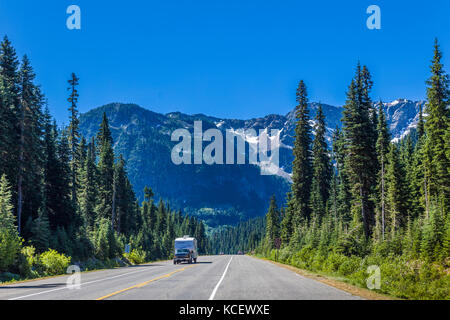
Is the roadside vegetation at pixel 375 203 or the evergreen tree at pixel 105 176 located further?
the evergreen tree at pixel 105 176

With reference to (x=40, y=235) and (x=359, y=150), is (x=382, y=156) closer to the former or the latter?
(x=359, y=150)

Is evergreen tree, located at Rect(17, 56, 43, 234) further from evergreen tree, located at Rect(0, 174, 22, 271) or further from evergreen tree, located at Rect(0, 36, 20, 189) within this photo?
evergreen tree, located at Rect(0, 174, 22, 271)

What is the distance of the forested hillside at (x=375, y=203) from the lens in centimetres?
2291

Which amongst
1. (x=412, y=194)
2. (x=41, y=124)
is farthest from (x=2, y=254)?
(x=412, y=194)

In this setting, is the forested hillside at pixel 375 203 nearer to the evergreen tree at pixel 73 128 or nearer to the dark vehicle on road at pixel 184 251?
the dark vehicle on road at pixel 184 251

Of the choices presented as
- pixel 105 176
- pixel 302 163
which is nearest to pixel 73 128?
pixel 105 176

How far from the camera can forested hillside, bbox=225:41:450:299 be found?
75.2ft

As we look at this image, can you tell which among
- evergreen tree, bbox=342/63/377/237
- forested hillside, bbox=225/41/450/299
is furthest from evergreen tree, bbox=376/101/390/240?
evergreen tree, bbox=342/63/377/237

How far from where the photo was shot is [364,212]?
148ft

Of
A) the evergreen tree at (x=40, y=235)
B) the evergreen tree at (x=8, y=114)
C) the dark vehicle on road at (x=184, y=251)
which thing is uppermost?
the evergreen tree at (x=8, y=114)

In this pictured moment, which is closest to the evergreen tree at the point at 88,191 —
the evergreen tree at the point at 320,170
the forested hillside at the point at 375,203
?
the forested hillside at the point at 375,203

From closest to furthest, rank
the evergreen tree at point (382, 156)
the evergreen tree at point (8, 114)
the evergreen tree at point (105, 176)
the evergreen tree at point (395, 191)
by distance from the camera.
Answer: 1. the evergreen tree at point (8, 114)
2. the evergreen tree at point (382, 156)
3. the evergreen tree at point (395, 191)
4. the evergreen tree at point (105, 176)

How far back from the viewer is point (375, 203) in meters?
49.5
